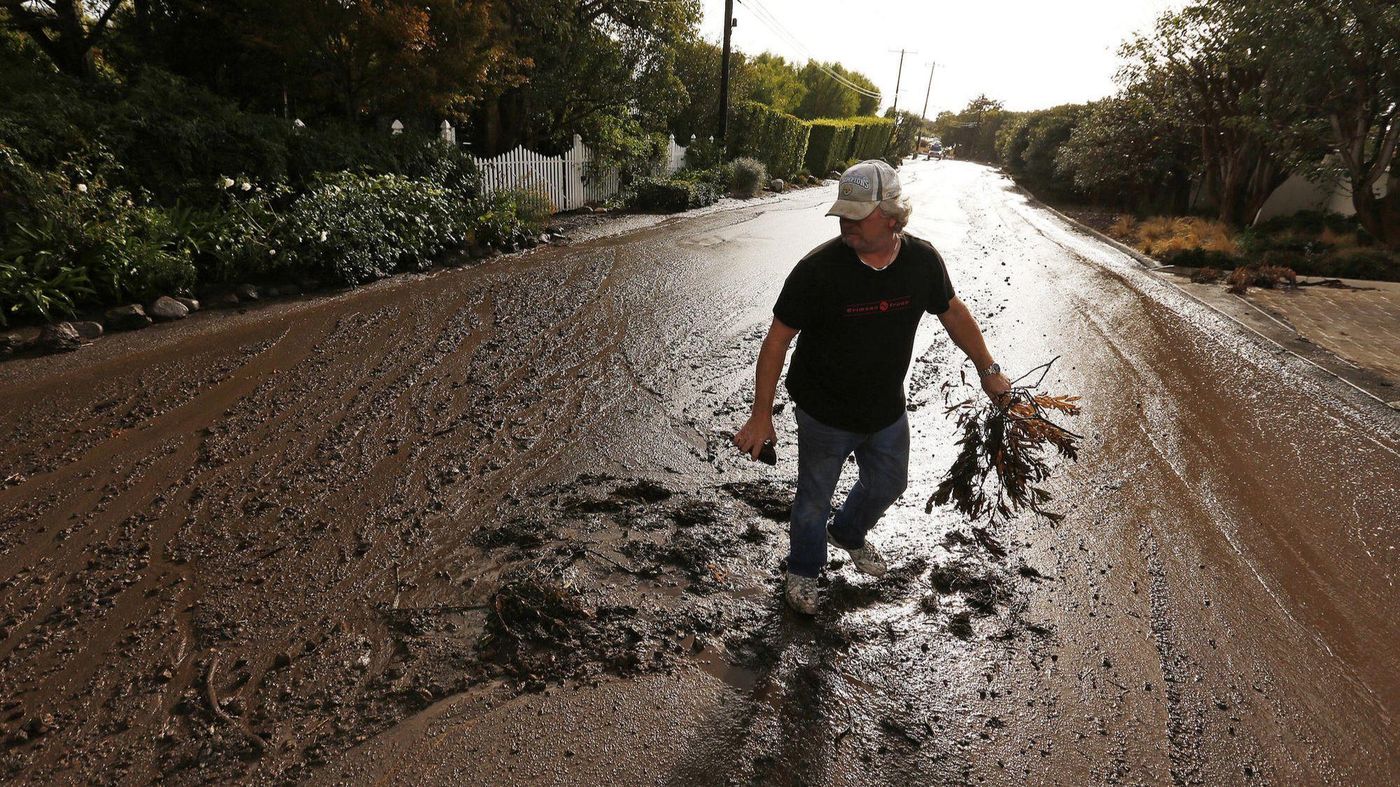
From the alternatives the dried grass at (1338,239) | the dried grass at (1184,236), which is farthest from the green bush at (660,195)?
the dried grass at (1338,239)

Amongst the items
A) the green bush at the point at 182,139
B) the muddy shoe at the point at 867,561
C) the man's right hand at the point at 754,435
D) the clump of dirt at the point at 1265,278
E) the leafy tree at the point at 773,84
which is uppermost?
the leafy tree at the point at 773,84

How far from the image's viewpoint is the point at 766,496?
3988 millimetres

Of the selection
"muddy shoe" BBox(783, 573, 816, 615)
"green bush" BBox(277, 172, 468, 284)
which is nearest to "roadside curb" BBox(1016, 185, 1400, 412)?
"muddy shoe" BBox(783, 573, 816, 615)

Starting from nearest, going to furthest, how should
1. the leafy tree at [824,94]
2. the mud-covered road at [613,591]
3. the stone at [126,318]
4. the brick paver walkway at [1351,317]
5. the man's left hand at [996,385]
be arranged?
the mud-covered road at [613,591], the man's left hand at [996,385], the stone at [126,318], the brick paver walkway at [1351,317], the leafy tree at [824,94]

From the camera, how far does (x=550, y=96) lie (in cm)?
1523

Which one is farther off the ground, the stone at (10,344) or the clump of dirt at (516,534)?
the stone at (10,344)

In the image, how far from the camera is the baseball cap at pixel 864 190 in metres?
2.42

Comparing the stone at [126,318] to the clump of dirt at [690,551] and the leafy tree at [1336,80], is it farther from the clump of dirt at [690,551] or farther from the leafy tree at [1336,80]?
the leafy tree at [1336,80]

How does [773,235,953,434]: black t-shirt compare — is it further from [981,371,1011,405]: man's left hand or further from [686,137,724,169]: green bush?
[686,137,724,169]: green bush

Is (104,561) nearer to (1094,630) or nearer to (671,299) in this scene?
(1094,630)

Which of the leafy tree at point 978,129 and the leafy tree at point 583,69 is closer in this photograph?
the leafy tree at point 583,69

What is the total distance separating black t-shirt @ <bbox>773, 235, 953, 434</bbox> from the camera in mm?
2523

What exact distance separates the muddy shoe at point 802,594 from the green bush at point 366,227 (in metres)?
6.91

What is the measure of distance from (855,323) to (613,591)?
63.9 inches
